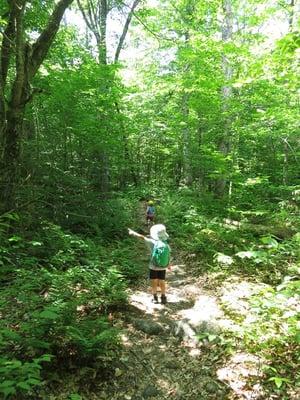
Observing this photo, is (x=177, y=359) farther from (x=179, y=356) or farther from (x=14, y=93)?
(x=14, y=93)

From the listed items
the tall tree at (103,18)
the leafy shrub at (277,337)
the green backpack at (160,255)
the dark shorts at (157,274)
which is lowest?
the leafy shrub at (277,337)

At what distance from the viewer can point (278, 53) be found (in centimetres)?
524

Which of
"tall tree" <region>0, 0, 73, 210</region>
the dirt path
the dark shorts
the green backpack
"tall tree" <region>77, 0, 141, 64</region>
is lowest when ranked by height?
the dirt path

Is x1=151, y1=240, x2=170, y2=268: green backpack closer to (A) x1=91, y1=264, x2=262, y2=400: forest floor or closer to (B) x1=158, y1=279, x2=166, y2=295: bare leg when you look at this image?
(B) x1=158, y1=279, x2=166, y2=295: bare leg

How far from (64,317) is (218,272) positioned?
4567 mm

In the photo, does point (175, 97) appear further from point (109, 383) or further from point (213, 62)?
point (109, 383)

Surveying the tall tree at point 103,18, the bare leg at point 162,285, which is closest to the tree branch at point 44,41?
the bare leg at point 162,285

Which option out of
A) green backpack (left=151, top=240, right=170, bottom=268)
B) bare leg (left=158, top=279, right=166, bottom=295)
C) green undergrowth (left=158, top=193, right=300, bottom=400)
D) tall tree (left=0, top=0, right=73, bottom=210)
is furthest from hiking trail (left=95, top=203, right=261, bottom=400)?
tall tree (left=0, top=0, right=73, bottom=210)

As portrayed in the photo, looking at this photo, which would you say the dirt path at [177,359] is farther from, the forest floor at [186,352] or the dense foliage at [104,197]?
the dense foliage at [104,197]

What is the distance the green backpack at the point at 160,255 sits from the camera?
279 inches

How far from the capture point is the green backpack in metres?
7.10

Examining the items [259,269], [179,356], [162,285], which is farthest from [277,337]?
[259,269]

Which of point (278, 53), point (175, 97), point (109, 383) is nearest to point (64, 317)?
point (109, 383)

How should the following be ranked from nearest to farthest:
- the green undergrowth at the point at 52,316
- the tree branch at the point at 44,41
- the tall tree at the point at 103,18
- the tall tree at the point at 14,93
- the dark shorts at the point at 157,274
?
the green undergrowth at the point at 52,316
the tall tree at the point at 14,93
the tree branch at the point at 44,41
the dark shorts at the point at 157,274
the tall tree at the point at 103,18
